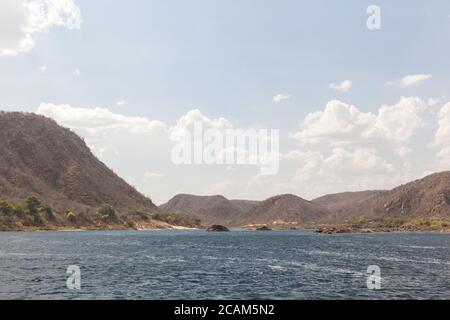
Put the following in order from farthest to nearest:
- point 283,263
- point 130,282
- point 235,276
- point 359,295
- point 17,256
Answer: point 17,256
point 283,263
point 235,276
point 130,282
point 359,295

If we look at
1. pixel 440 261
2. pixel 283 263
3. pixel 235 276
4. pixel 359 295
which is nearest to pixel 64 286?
pixel 235 276

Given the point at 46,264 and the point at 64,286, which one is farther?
the point at 46,264

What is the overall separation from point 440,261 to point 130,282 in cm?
7221

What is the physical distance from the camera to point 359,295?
59250 millimetres

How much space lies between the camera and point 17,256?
10912 centimetres

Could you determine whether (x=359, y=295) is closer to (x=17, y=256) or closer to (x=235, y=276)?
(x=235, y=276)
